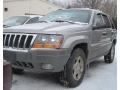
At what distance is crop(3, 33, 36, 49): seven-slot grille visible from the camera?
4.09 meters

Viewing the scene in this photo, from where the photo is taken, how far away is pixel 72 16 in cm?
540

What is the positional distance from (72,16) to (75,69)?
1449 millimetres

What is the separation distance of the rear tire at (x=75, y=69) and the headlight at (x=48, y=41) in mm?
461

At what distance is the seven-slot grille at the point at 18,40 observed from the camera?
4.09 metres

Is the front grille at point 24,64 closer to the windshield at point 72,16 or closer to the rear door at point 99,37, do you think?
the windshield at point 72,16

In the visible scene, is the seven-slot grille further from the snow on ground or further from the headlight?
the snow on ground

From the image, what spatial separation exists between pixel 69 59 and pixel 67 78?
0.36 metres

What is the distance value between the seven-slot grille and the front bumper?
0.12 meters

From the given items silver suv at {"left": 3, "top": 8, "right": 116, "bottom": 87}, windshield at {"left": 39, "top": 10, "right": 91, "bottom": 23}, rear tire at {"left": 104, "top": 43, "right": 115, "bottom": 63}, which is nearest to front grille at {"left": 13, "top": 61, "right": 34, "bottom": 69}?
silver suv at {"left": 3, "top": 8, "right": 116, "bottom": 87}

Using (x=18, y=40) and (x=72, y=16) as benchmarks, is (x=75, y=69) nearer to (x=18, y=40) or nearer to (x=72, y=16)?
(x=18, y=40)

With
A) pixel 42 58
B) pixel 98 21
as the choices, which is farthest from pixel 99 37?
pixel 42 58

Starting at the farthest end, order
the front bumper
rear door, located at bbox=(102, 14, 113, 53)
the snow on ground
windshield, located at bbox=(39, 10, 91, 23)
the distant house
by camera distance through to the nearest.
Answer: the distant house → rear door, located at bbox=(102, 14, 113, 53) → windshield, located at bbox=(39, 10, 91, 23) → the snow on ground → the front bumper

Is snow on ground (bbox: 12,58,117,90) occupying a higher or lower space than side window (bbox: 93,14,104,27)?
lower

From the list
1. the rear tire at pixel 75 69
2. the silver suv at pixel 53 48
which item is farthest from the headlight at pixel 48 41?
the rear tire at pixel 75 69
